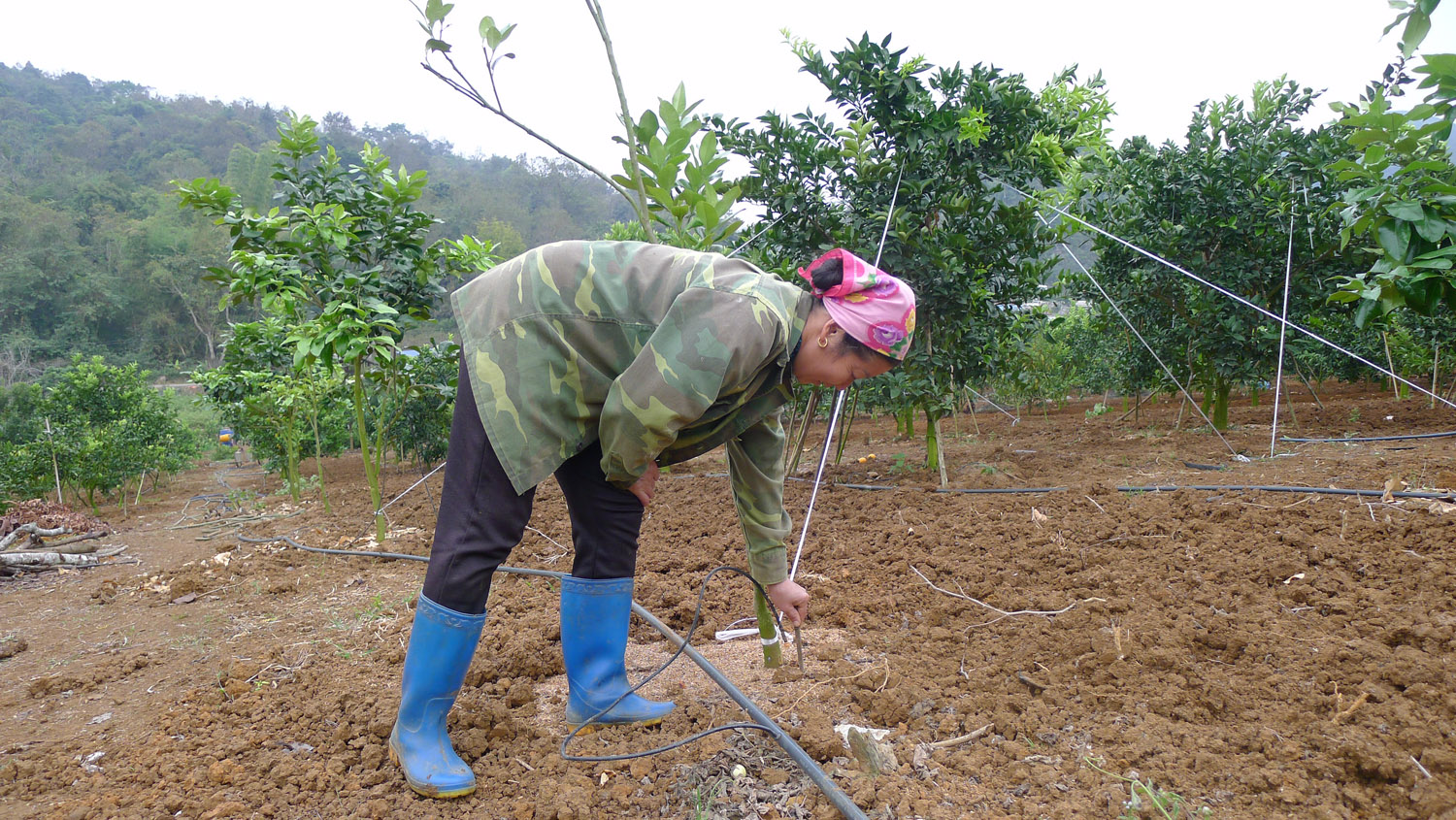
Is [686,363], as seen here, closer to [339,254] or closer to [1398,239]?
[1398,239]

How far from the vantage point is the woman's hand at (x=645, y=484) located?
1.88m

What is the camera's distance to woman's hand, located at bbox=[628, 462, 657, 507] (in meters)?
1.88

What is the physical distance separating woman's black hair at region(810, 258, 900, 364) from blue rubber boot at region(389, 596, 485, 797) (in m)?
1.03

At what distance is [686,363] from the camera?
153 centimetres

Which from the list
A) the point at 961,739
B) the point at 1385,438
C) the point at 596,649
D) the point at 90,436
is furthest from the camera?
the point at 90,436

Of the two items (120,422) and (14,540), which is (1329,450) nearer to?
(14,540)

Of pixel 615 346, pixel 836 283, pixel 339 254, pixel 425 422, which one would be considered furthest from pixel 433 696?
pixel 425 422

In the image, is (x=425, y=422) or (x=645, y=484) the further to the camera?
(x=425, y=422)

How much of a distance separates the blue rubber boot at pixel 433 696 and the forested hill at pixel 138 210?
2152 cm

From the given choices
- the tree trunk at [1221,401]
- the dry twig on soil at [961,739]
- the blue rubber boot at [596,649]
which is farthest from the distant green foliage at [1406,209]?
the tree trunk at [1221,401]

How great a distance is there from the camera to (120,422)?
24.1 feet

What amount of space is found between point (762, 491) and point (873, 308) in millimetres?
628

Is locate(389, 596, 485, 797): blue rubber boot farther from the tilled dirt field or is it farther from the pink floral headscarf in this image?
the pink floral headscarf

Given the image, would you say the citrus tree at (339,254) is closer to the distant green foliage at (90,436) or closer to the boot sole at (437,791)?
the boot sole at (437,791)
